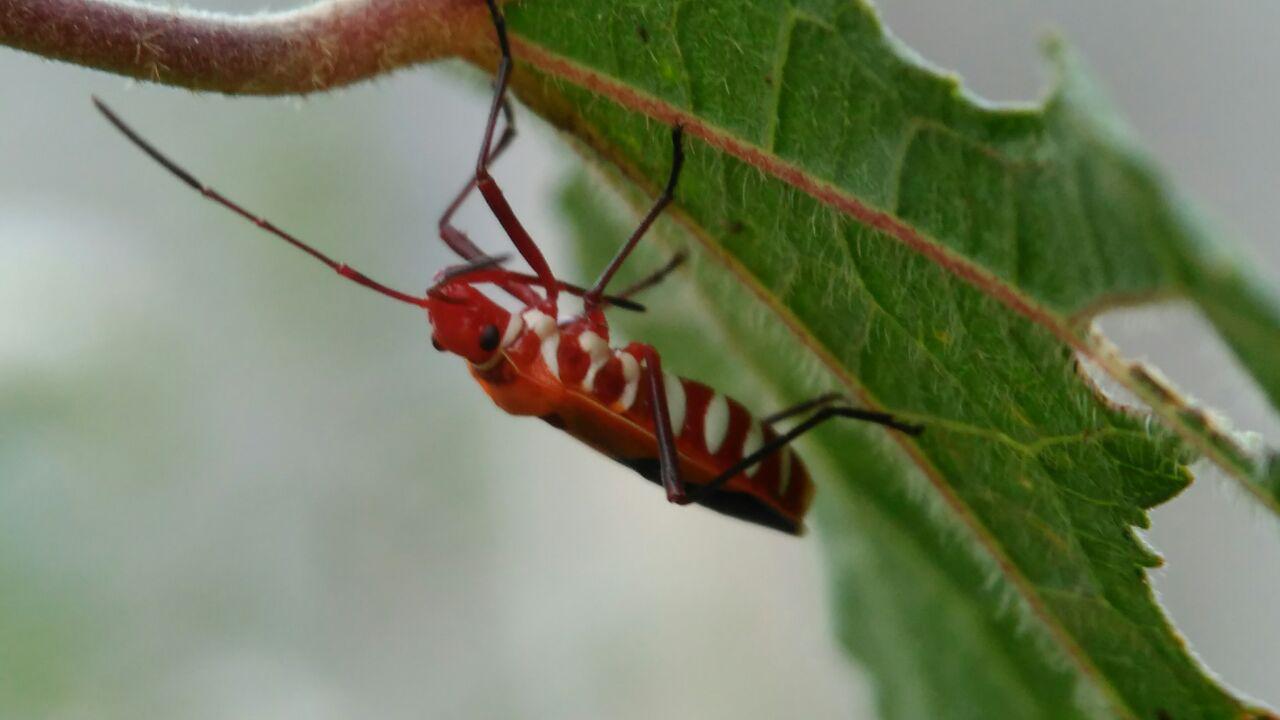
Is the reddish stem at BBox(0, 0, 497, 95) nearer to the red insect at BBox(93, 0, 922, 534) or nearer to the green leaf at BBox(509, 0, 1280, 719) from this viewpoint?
the green leaf at BBox(509, 0, 1280, 719)

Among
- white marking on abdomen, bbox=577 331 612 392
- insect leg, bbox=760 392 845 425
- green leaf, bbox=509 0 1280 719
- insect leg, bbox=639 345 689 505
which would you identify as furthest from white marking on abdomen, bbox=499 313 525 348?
insect leg, bbox=760 392 845 425

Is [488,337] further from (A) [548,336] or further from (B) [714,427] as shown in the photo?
(B) [714,427]

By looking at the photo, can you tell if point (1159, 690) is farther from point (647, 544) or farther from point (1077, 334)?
point (647, 544)

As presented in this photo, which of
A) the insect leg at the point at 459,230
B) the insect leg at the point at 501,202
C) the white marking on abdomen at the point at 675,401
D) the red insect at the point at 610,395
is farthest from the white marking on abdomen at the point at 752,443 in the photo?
the insect leg at the point at 459,230

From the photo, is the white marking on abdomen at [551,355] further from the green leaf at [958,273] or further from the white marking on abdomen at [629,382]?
the green leaf at [958,273]

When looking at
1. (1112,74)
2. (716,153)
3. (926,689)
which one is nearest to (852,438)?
(926,689)

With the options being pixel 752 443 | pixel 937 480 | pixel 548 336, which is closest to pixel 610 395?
pixel 548 336
